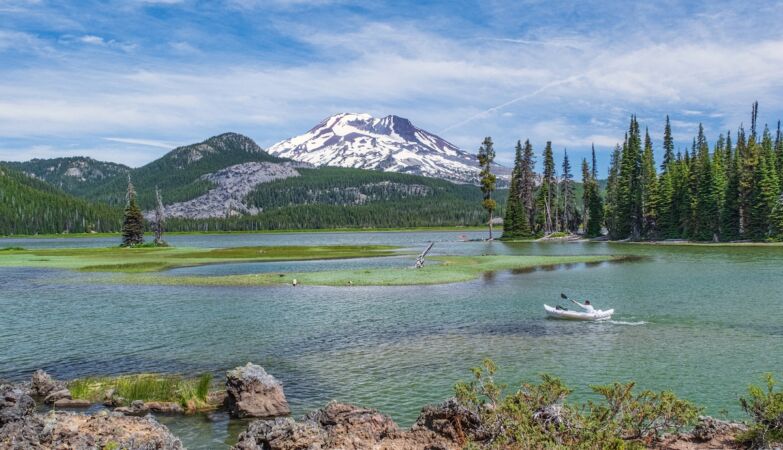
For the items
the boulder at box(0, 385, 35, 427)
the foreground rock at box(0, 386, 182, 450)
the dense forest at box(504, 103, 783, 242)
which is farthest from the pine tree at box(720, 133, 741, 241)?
the boulder at box(0, 385, 35, 427)

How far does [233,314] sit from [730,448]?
33239 millimetres

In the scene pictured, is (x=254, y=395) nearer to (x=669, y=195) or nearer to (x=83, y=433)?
(x=83, y=433)

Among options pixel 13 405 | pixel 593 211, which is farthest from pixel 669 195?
pixel 13 405

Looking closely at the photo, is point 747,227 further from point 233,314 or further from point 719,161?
point 233,314

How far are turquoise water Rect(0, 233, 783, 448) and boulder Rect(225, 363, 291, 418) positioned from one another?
22.5 inches

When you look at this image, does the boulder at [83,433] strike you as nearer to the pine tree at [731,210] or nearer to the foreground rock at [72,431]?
the foreground rock at [72,431]

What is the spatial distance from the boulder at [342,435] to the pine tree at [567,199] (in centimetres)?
15927

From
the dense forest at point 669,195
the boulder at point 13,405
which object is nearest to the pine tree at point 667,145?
the dense forest at point 669,195

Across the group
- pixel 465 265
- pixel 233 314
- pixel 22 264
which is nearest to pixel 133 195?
pixel 22 264

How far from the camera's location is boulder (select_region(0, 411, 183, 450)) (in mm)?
14211

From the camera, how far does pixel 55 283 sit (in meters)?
62.2

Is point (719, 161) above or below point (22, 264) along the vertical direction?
above

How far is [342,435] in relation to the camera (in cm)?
1563

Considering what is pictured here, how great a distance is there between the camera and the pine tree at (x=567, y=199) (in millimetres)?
169625
